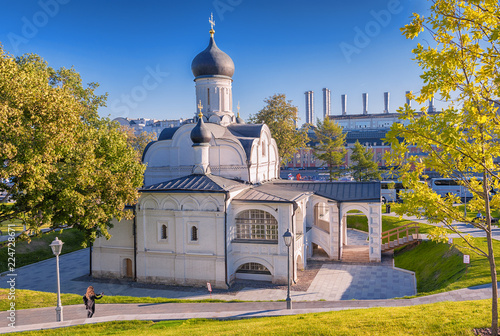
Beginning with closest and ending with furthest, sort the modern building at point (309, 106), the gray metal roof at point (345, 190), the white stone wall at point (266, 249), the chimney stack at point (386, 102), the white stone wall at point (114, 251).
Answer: the white stone wall at point (266, 249) < the white stone wall at point (114, 251) < the gray metal roof at point (345, 190) < the chimney stack at point (386, 102) < the modern building at point (309, 106)

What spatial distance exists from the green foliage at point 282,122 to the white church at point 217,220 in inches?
527

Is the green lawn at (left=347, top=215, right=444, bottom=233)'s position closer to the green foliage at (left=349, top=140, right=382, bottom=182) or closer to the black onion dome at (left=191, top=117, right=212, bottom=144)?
the green foliage at (left=349, top=140, right=382, bottom=182)

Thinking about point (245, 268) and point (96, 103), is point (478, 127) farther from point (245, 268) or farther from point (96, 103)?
point (96, 103)

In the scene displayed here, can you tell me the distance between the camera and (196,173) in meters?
22.1

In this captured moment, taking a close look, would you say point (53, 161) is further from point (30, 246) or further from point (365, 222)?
point (365, 222)

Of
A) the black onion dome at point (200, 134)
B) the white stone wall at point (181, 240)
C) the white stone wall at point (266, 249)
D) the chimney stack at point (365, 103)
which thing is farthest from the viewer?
the chimney stack at point (365, 103)

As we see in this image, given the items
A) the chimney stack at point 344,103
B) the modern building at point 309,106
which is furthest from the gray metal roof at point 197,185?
the modern building at point 309,106

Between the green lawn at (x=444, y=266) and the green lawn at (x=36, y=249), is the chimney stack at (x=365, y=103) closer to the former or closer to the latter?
the green lawn at (x=444, y=266)

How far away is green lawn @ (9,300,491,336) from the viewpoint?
29.2 ft

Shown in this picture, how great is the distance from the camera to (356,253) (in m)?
24.5

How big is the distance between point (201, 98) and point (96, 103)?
26.9 ft

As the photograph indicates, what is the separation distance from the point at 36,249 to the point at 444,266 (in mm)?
25135

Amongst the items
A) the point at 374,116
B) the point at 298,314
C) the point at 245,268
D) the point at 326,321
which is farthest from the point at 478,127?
the point at 374,116

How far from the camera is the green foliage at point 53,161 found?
1294 cm
